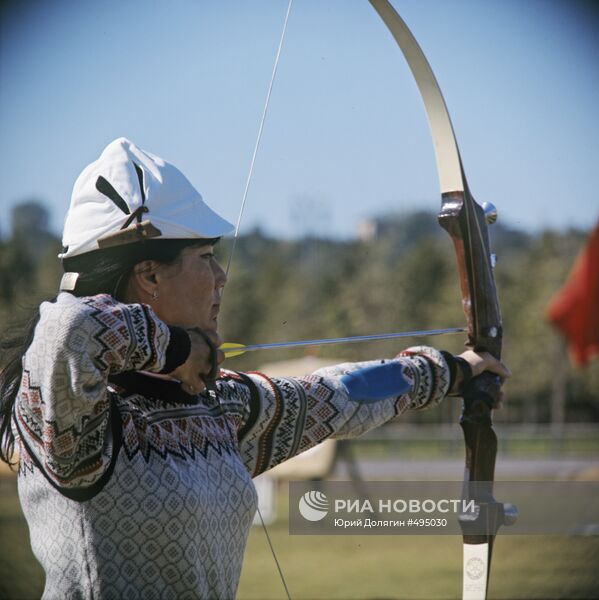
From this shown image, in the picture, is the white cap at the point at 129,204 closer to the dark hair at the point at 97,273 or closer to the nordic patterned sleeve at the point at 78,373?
the dark hair at the point at 97,273

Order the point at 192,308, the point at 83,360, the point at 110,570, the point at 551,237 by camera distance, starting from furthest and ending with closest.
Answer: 1. the point at 551,237
2. the point at 192,308
3. the point at 110,570
4. the point at 83,360

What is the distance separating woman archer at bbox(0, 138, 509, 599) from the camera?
114cm

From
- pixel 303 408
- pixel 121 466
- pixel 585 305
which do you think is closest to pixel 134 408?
pixel 121 466

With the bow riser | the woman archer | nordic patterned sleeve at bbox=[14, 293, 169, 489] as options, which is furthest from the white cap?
the bow riser

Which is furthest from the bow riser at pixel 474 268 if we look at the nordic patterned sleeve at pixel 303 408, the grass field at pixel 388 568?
the grass field at pixel 388 568

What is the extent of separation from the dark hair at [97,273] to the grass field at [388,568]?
2.97m

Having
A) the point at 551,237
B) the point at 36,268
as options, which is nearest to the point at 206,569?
the point at 36,268

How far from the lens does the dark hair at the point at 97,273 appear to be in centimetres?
135

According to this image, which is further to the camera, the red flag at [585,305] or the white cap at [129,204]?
the red flag at [585,305]

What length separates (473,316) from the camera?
1932mm

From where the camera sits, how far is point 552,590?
4.56 meters

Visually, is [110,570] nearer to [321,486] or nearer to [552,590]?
[321,486]

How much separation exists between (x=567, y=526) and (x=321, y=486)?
4.08 meters

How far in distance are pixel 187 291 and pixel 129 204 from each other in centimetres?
15
